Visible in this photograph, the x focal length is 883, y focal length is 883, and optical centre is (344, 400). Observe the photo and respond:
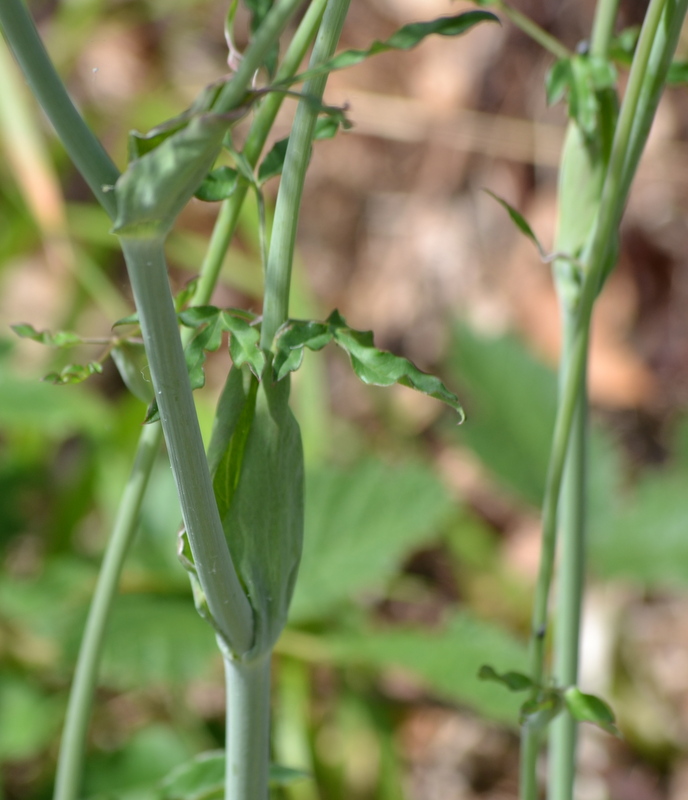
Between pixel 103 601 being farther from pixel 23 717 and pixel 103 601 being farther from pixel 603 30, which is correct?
pixel 23 717

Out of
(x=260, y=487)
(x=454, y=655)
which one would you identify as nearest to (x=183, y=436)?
(x=260, y=487)

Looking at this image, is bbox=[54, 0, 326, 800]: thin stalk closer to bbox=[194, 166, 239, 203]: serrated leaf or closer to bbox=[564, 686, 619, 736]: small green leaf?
bbox=[194, 166, 239, 203]: serrated leaf

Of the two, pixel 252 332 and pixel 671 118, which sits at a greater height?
pixel 671 118

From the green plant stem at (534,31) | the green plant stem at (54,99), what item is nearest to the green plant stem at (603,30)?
the green plant stem at (534,31)

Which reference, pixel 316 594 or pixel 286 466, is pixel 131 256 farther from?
pixel 316 594

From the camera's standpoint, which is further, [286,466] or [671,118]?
[671,118]

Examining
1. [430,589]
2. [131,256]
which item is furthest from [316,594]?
[131,256]

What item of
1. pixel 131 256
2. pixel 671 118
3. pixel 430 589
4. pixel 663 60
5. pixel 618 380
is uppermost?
pixel 671 118
